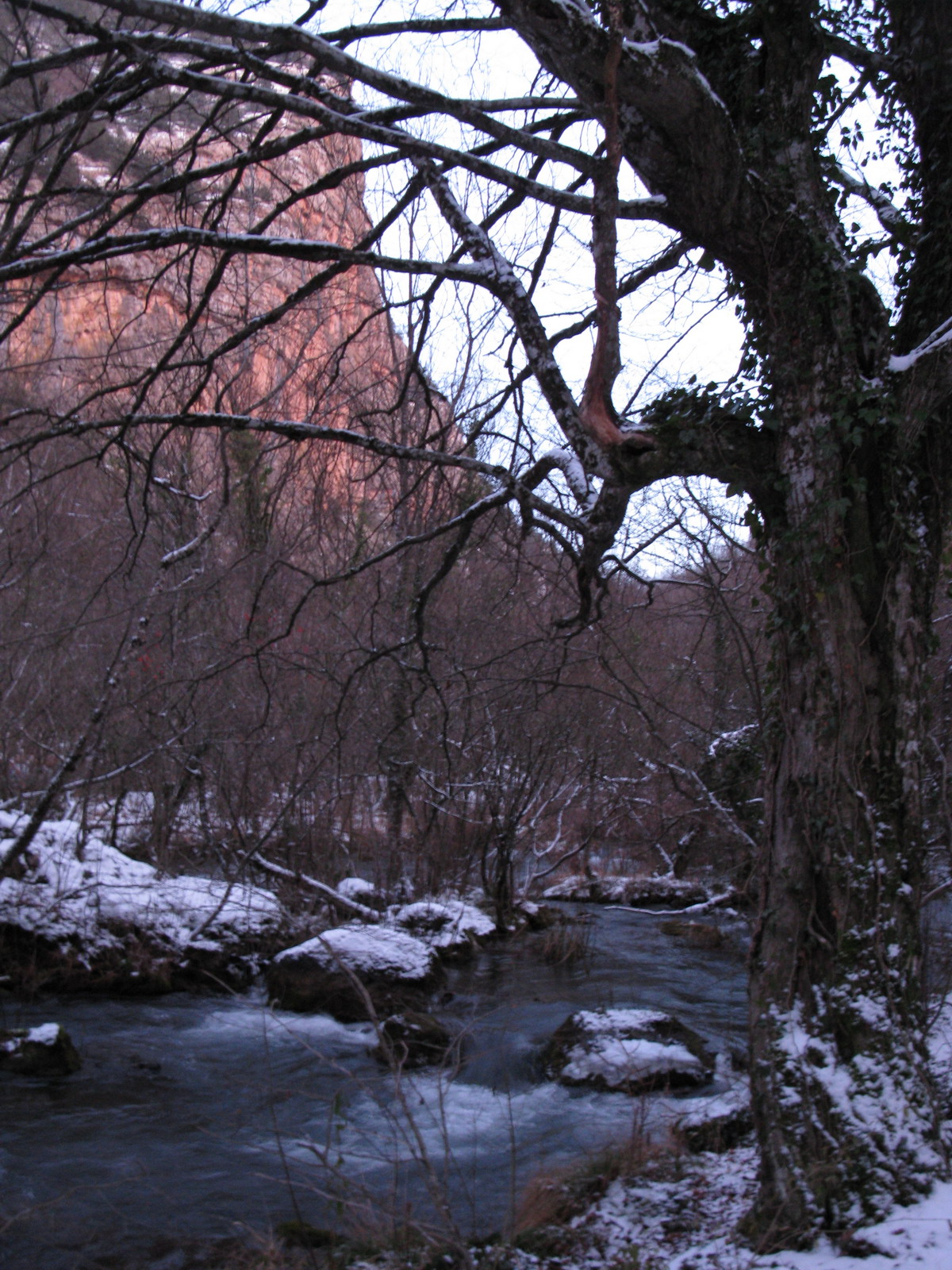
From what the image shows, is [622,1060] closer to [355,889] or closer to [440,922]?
[440,922]

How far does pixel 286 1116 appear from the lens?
6.76 m

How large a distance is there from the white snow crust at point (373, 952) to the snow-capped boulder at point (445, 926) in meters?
0.93

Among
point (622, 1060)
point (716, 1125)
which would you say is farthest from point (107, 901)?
point (716, 1125)

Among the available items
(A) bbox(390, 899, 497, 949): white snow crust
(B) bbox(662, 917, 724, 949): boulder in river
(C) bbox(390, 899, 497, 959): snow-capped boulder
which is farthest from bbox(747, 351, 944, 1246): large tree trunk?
(B) bbox(662, 917, 724, 949): boulder in river

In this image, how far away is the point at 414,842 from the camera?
12508mm

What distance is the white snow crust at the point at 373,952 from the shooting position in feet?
29.1

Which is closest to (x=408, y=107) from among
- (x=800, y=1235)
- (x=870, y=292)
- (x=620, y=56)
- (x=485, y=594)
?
(x=620, y=56)

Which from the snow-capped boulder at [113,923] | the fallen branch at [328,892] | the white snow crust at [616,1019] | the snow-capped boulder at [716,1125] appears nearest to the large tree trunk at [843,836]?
the snow-capped boulder at [716,1125]

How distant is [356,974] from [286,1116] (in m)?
1.83

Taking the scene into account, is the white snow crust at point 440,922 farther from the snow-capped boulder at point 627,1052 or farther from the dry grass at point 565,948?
the snow-capped boulder at point 627,1052

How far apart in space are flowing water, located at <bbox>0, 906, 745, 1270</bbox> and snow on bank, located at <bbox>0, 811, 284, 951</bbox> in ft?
2.21

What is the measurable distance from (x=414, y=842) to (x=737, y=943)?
13.4ft

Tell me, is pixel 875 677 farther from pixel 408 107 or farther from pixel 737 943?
pixel 737 943

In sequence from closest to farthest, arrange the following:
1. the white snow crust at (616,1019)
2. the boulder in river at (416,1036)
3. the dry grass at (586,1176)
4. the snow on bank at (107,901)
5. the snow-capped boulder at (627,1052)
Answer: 1. the dry grass at (586,1176)
2. the snow-capped boulder at (627,1052)
3. the boulder in river at (416,1036)
4. the white snow crust at (616,1019)
5. the snow on bank at (107,901)
